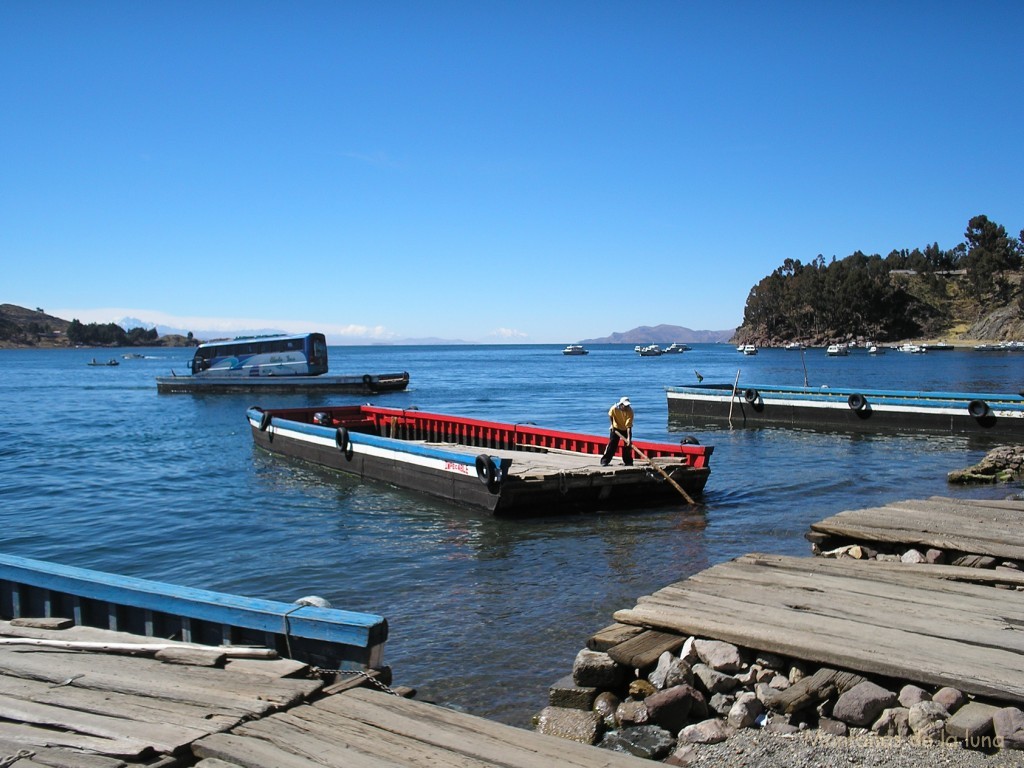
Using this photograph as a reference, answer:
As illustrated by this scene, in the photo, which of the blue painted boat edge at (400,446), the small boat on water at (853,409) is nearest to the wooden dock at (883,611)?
the blue painted boat edge at (400,446)

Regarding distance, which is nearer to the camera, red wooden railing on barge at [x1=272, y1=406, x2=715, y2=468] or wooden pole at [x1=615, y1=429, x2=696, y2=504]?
wooden pole at [x1=615, y1=429, x2=696, y2=504]

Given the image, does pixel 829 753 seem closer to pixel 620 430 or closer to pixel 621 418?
pixel 621 418

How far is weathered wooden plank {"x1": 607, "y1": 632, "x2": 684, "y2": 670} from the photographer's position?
250 inches

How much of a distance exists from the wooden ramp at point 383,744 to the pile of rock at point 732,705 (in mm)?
1317

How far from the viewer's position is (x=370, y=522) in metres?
15.5

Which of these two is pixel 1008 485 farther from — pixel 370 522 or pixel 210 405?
pixel 210 405

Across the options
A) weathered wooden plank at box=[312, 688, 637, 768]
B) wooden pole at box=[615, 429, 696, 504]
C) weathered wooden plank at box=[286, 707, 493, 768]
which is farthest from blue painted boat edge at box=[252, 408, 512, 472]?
weathered wooden plank at box=[286, 707, 493, 768]

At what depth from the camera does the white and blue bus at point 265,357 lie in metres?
56.8

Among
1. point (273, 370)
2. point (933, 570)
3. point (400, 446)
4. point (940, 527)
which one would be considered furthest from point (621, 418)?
point (273, 370)

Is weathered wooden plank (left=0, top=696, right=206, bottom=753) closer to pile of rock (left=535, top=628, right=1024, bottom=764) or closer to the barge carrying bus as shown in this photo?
pile of rock (left=535, top=628, right=1024, bottom=764)

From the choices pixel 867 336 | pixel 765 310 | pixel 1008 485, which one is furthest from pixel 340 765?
pixel 765 310

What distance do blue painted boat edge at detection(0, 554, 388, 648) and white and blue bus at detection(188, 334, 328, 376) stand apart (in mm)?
50090

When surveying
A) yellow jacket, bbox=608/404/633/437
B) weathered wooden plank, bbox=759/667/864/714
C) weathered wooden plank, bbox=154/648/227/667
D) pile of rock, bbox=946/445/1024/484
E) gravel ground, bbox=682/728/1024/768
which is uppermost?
yellow jacket, bbox=608/404/633/437

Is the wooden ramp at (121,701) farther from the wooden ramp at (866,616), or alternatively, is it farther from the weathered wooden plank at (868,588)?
the weathered wooden plank at (868,588)
